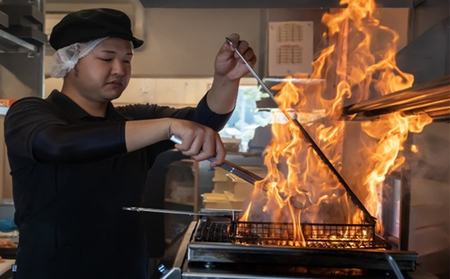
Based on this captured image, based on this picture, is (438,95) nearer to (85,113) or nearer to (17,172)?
(85,113)

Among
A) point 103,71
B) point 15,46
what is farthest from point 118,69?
point 15,46

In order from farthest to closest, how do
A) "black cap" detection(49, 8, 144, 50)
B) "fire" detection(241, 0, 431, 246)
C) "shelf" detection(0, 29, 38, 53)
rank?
"shelf" detection(0, 29, 38, 53), "black cap" detection(49, 8, 144, 50), "fire" detection(241, 0, 431, 246)

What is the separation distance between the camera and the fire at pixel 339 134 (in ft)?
4.59

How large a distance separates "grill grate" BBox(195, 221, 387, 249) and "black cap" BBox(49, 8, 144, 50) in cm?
83

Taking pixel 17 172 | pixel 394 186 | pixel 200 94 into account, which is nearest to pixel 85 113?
pixel 17 172

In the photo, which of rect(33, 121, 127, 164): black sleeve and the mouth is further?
the mouth

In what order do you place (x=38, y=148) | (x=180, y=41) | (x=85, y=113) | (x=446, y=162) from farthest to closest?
(x=180, y=41) < (x=85, y=113) < (x=446, y=162) < (x=38, y=148)

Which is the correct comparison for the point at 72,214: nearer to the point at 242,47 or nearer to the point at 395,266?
the point at 242,47

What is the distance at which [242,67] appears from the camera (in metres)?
1.65

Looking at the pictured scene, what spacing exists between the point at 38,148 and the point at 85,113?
525 mm

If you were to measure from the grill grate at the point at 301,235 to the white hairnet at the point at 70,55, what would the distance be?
84cm

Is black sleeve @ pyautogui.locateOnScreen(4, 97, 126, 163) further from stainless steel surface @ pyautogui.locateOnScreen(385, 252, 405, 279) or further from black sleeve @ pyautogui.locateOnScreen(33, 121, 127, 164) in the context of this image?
stainless steel surface @ pyautogui.locateOnScreen(385, 252, 405, 279)

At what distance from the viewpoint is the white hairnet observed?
1.56 meters

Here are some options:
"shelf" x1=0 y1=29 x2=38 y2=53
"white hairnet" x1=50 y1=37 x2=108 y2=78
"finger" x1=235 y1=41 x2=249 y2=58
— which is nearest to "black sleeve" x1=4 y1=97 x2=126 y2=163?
"white hairnet" x1=50 y1=37 x2=108 y2=78
